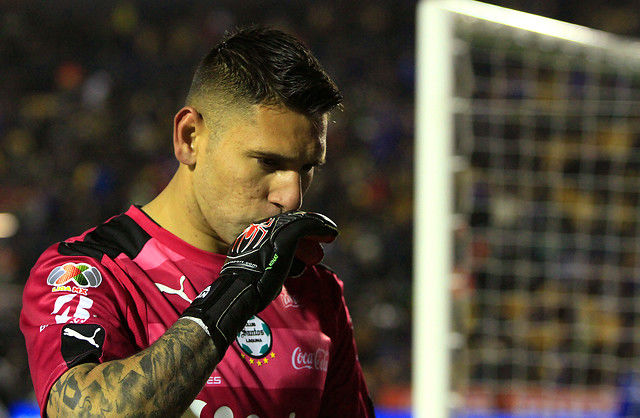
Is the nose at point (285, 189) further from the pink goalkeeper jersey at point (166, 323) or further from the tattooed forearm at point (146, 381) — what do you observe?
the tattooed forearm at point (146, 381)

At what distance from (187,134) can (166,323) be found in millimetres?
409

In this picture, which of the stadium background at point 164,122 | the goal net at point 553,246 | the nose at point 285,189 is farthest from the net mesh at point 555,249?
the nose at point 285,189

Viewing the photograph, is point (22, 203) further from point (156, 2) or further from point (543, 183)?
point (543, 183)

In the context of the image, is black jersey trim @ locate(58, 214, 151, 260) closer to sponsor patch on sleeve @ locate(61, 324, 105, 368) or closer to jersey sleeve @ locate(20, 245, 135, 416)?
jersey sleeve @ locate(20, 245, 135, 416)

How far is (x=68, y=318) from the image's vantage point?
55.4 inches

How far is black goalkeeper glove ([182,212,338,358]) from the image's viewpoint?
52.5 inches

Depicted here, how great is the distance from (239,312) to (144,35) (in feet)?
32.9

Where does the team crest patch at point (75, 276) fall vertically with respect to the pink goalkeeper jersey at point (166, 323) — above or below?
above

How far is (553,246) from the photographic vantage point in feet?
22.6

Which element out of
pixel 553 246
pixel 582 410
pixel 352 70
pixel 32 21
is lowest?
pixel 582 410

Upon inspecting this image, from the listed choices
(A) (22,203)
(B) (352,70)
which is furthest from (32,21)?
(B) (352,70)

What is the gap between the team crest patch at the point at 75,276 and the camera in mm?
1473

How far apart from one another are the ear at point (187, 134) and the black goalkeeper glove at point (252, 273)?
0.82ft

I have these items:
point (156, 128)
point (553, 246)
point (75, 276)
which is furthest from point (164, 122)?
point (75, 276)
